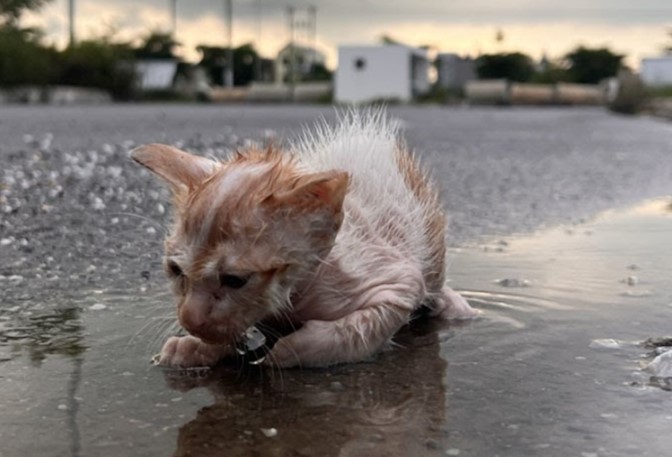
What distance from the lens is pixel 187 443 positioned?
1822mm

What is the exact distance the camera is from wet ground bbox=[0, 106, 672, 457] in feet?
6.10

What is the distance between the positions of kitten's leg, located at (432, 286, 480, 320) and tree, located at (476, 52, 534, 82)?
65.7m

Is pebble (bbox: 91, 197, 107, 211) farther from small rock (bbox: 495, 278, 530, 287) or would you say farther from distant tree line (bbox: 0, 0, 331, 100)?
distant tree line (bbox: 0, 0, 331, 100)

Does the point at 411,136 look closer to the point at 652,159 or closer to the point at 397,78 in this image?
the point at 652,159

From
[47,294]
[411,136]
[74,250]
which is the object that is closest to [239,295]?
[47,294]

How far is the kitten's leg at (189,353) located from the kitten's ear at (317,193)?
1.43 ft

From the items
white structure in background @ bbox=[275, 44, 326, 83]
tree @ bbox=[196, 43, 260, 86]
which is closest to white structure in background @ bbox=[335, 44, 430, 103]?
white structure in background @ bbox=[275, 44, 326, 83]

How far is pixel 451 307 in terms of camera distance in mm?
3016

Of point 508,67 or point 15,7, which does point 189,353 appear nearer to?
point 15,7

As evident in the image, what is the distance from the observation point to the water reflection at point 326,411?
5.96ft

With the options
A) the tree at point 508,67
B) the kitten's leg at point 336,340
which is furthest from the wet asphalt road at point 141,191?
the tree at point 508,67

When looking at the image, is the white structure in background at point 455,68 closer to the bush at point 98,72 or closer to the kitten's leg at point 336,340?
the bush at point 98,72

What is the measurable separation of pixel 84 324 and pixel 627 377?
1.59 metres

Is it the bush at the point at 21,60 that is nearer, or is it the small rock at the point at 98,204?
the small rock at the point at 98,204
